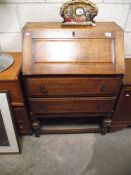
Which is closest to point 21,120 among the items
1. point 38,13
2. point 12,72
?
point 12,72

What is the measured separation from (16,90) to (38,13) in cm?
75

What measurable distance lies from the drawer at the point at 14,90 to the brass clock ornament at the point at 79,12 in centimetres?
61

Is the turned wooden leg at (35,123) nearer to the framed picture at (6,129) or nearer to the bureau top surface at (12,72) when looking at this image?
the framed picture at (6,129)

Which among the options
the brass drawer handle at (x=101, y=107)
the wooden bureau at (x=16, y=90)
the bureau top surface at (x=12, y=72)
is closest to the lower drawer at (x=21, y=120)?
the wooden bureau at (x=16, y=90)

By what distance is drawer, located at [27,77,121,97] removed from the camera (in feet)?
4.41

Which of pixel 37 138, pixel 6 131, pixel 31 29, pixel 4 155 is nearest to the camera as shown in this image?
pixel 31 29

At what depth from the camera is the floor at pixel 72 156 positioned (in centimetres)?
153

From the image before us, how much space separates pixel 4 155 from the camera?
1.63m

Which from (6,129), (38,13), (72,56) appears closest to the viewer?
(72,56)

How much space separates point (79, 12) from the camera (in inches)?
53.9

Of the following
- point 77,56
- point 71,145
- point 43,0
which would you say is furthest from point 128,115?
point 43,0

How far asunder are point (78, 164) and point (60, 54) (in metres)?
0.97

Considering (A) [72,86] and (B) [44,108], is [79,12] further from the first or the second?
(B) [44,108]

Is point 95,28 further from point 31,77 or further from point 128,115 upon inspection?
point 128,115
